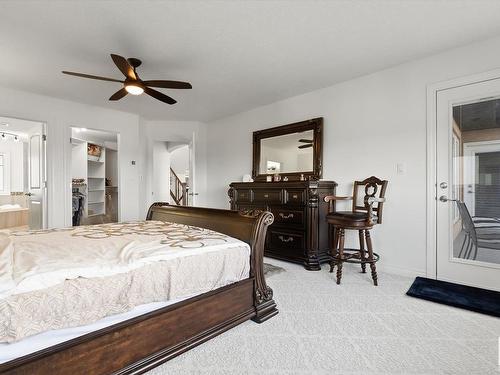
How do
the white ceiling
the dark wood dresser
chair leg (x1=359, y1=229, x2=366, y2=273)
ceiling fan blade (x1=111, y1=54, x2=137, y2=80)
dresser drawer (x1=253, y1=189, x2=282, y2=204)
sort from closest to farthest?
the white ceiling
ceiling fan blade (x1=111, y1=54, x2=137, y2=80)
chair leg (x1=359, y1=229, x2=366, y2=273)
the dark wood dresser
dresser drawer (x1=253, y1=189, x2=282, y2=204)

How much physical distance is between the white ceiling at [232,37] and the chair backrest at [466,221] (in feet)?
5.38

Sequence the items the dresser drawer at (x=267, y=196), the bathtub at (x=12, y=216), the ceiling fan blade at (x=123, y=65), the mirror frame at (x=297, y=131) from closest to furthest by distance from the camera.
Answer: the ceiling fan blade at (x=123, y=65), the dresser drawer at (x=267, y=196), the mirror frame at (x=297, y=131), the bathtub at (x=12, y=216)

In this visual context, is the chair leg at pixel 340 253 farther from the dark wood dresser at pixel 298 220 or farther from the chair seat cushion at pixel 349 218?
the dark wood dresser at pixel 298 220

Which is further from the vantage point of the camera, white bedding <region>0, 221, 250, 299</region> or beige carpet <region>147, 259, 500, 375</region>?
beige carpet <region>147, 259, 500, 375</region>

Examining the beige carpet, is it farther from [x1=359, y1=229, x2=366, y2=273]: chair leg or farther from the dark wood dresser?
the dark wood dresser

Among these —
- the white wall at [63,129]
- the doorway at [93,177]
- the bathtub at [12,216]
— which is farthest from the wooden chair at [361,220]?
the bathtub at [12,216]

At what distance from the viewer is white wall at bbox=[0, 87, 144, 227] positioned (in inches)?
152

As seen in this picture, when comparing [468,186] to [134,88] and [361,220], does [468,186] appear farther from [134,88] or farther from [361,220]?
[134,88]

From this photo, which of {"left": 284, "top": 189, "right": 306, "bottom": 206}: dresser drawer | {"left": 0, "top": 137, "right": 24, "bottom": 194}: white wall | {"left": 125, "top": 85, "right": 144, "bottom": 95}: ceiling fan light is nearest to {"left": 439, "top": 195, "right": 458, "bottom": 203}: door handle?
{"left": 284, "top": 189, "right": 306, "bottom": 206}: dresser drawer

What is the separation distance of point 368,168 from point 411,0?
5.82 feet

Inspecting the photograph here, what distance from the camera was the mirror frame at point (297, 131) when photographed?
371cm

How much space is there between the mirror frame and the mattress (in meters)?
2.26

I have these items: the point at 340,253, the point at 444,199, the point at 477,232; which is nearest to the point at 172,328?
the point at 340,253

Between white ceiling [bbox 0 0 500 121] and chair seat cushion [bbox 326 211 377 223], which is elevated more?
white ceiling [bbox 0 0 500 121]
